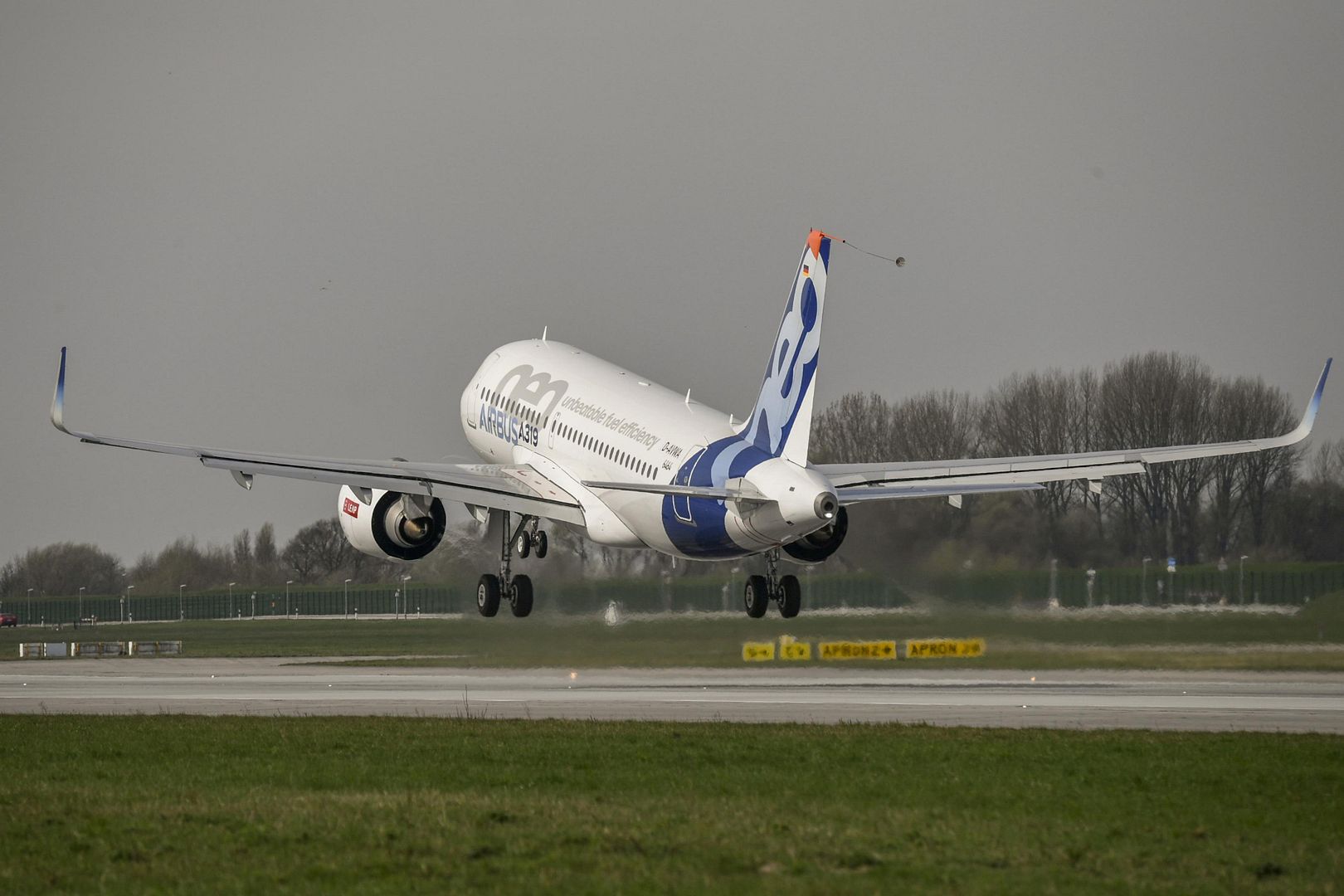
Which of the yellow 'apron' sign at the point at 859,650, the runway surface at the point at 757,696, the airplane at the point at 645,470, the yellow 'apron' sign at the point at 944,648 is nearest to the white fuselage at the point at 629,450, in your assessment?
the airplane at the point at 645,470

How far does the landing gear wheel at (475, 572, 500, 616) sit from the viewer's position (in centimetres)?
5462

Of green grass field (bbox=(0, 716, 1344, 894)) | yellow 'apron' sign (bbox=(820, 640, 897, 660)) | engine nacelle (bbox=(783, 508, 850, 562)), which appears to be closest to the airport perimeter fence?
yellow 'apron' sign (bbox=(820, 640, 897, 660))

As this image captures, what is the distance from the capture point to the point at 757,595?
4950 cm

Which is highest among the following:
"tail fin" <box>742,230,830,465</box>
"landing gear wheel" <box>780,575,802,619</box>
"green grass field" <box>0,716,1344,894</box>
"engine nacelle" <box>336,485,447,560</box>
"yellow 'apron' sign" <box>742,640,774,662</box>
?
"tail fin" <box>742,230,830,465</box>

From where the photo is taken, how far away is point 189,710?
43.7 meters

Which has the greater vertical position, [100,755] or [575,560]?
[575,560]

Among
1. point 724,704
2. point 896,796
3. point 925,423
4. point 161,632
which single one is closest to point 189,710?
point 724,704

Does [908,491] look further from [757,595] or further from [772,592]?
[757,595]

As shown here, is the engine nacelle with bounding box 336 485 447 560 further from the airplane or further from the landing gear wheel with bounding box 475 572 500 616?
the landing gear wheel with bounding box 475 572 500 616

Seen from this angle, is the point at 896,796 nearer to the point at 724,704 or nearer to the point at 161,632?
the point at 724,704

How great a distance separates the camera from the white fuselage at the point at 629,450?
139 ft

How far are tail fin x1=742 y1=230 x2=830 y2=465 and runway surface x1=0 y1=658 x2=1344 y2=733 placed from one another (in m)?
5.79

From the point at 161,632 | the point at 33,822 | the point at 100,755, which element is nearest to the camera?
the point at 33,822

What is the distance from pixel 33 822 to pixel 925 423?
161 ft
